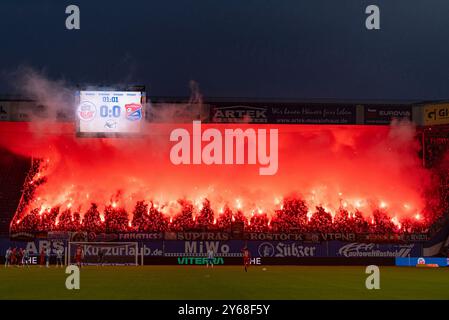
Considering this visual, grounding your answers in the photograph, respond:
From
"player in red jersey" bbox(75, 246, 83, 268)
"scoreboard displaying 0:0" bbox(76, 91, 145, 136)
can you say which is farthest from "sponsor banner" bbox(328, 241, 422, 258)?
"player in red jersey" bbox(75, 246, 83, 268)

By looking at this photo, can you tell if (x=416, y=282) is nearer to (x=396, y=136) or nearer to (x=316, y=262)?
(x=316, y=262)

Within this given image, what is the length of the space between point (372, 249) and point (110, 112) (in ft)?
71.2

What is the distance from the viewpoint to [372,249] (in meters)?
50.7

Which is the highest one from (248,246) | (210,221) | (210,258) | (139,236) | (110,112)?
(110,112)

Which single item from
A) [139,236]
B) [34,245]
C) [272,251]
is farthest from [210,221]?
[34,245]

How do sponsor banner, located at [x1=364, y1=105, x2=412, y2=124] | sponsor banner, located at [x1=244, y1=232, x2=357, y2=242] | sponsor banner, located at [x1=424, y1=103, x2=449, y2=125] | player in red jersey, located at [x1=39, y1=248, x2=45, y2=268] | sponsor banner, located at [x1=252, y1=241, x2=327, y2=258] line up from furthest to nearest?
sponsor banner, located at [x1=364, y1=105, x2=412, y2=124]
sponsor banner, located at [x1=424, y1=103, x2=449, y2=125]
sponsor banner, located at [x1=244, y1=232, x2=357, y2=242]
sponsor banner, located at [x1=252, y1=241, x2=327, y2=258]
player in red jersey, located at [x1=39, y1=248, x2=45, y2=268]

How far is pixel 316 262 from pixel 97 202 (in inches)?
795

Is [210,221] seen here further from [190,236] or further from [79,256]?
[79,256]

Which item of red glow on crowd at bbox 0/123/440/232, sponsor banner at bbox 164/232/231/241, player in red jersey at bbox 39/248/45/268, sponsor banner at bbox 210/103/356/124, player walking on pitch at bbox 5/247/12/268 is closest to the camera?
player walking on pitch at bbox 5/247/12/268

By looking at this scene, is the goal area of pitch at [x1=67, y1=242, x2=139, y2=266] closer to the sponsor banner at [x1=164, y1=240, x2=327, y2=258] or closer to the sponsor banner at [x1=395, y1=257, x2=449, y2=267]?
the sponsor banner at [x1=164, y1=240, x2=327, y2=258]

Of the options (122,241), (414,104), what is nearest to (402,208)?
(414,104)

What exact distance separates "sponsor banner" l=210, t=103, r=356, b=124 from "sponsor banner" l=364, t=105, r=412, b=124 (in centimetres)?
116

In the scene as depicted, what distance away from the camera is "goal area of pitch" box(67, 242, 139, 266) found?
1919 inches

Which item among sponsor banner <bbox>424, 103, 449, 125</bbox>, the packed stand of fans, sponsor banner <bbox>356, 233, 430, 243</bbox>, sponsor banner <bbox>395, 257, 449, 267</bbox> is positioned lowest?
sponsor banner <bbox>395, 257, 449, 267</bbox>
